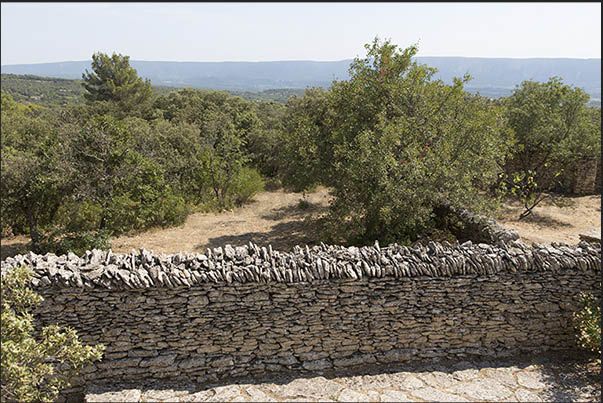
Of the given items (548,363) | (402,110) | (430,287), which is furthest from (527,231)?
(430,287)

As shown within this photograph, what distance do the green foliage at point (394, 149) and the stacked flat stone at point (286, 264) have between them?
2817 mm

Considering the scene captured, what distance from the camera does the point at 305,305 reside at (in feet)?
21.6

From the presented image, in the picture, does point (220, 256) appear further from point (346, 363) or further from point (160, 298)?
point (346, 363)

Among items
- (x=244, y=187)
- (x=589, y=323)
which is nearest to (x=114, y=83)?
(x=244, y=187)

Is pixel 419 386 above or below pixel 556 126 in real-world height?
below

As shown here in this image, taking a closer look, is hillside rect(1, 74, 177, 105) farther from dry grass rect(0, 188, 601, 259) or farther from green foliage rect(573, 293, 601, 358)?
green foliage rect(573, 293, 601, 358)

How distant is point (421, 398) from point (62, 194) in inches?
526

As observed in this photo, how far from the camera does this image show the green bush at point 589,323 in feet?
21.5

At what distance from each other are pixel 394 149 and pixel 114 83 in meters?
35.6

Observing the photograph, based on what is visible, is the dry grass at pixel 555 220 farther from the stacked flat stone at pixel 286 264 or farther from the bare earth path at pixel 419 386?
the bare earth path at pixel 419 386

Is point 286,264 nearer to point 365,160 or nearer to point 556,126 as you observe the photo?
point 365,160

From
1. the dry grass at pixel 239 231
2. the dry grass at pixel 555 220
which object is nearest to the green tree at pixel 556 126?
the dry grass at pixel 555 220

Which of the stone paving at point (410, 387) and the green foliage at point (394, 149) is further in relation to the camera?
the green foliage at point (394, 149)

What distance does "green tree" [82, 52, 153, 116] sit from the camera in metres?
36.1
